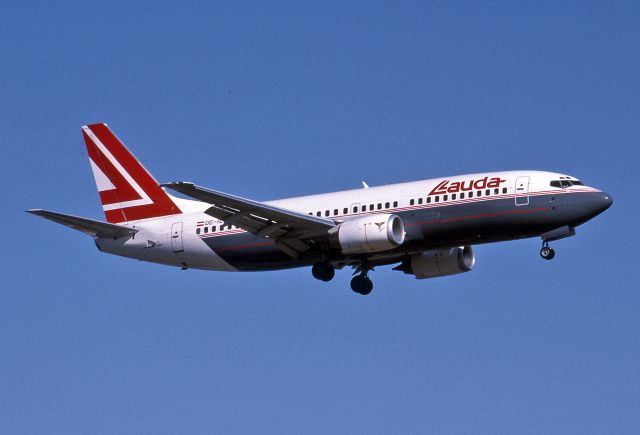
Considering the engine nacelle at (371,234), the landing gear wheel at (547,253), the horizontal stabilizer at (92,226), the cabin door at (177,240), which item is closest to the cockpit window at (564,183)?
the landing gear wheel at (547,253)

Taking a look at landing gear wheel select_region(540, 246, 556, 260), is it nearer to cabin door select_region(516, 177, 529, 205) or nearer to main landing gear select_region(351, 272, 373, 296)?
cabin door select_region(516, 177, 529, 205)

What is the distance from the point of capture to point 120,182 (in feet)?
205

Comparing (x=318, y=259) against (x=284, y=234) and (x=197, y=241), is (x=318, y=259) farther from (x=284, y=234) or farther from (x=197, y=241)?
(x=197, y=241)

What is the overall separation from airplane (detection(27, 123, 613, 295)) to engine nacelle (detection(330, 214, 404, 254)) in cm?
4

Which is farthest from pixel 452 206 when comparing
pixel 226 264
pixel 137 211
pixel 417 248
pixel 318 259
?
pixel 137 211

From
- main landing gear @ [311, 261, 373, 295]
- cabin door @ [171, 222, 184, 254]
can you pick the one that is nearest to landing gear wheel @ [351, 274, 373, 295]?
main landing gear @ [311, 261, 373, 295]

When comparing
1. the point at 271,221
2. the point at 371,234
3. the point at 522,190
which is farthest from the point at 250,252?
the point at 522,190

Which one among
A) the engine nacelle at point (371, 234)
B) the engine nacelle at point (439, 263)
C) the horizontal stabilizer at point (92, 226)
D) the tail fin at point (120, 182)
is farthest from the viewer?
the tail fin at point (120, 182)

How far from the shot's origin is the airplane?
51938 millimetres

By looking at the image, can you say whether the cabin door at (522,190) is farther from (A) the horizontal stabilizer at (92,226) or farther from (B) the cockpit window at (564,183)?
(A) the horizontal stabilizer at (92,226)

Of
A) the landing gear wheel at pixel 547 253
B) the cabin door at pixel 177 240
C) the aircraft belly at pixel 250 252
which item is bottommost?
the landing gear wheel at pixel 547 253

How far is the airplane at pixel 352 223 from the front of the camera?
2045 inches

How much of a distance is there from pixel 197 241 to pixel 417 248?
10.3m

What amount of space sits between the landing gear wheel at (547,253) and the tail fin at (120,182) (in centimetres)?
1728
